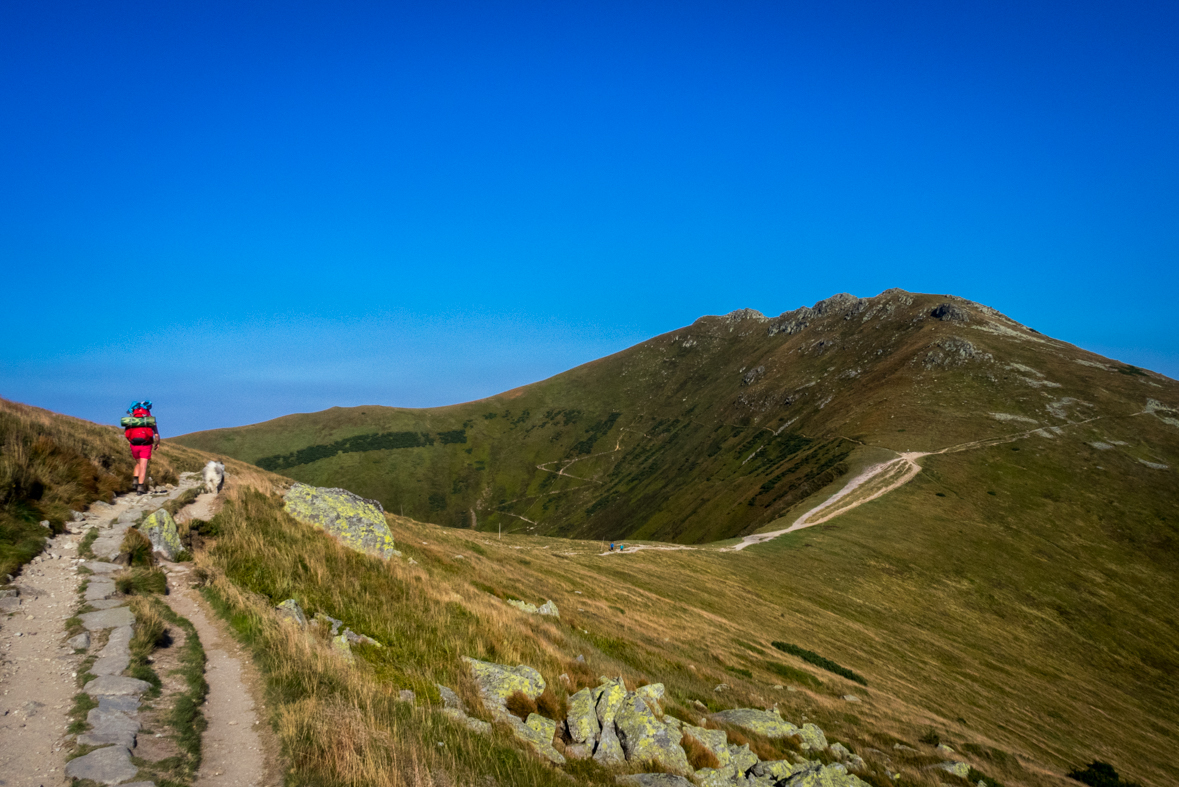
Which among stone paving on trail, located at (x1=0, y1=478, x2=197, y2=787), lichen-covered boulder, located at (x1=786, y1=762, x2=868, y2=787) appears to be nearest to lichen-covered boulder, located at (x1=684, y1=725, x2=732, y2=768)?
lichen-covered boulder, located at (x1=786, y1=762, x2=868, y2=787)

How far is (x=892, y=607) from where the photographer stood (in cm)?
4866

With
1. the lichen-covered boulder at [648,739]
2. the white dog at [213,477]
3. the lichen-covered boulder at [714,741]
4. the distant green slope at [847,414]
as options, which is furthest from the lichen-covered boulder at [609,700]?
the distant green slope at [847,414]

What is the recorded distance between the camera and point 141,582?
404 inches

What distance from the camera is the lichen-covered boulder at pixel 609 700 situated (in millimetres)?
9599

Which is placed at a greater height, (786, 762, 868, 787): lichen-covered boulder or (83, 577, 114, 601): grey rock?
(83, 577, 114, 601): grey rock

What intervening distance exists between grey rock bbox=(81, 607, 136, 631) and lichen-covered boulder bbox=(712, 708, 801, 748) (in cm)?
1213

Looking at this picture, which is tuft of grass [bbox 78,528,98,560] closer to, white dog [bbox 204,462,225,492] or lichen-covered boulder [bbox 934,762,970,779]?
white dog [bbox 204,462,225,492]

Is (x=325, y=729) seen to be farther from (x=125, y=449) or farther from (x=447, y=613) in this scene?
(x=125, y=449)

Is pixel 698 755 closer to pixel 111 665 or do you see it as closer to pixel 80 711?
pixel 80 711

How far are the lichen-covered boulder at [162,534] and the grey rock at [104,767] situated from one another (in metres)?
7.82

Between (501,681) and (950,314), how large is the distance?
19236 centimetres

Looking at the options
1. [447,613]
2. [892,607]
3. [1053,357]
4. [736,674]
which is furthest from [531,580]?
[1053,357]

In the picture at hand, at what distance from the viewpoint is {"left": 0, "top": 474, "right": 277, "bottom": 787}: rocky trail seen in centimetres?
547

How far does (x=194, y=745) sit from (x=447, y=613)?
6.88m
